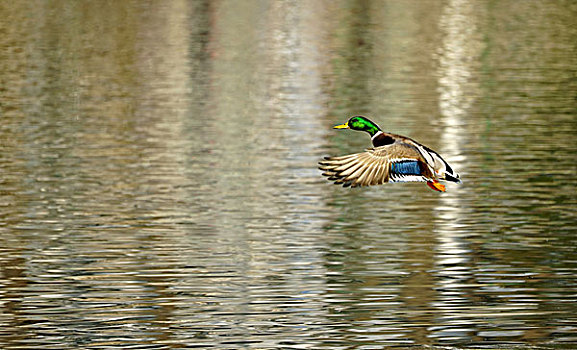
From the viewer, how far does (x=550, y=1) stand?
103 metres

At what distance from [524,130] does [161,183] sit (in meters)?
10.5

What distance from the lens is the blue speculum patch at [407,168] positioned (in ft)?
48.0

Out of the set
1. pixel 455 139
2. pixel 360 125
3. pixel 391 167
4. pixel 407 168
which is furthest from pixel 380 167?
pixel 455 139

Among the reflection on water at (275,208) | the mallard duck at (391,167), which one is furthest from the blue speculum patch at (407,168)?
the reflection on water at (275,208)

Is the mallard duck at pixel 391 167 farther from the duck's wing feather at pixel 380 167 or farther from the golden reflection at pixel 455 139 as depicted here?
the golden reflection at pixel 455 139

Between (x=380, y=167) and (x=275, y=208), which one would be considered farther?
(x=275, y=208)

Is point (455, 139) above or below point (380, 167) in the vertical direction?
below

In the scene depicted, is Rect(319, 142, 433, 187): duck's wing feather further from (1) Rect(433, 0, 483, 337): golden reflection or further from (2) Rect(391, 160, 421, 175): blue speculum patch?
(1) Rect(433, 0, 483, 337): golden reflection

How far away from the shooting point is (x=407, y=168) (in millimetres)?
14688

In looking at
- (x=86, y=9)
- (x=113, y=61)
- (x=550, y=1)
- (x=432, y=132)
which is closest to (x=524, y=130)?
(x=432, y=132)

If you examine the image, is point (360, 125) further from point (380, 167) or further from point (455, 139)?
point (455, 139)

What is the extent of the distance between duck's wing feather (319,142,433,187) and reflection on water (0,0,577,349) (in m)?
2.13

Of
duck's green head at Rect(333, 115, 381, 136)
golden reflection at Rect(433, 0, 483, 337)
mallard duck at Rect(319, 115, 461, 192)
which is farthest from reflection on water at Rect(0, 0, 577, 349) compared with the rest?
duck's green head at Rect(333, 115, 381, 136)

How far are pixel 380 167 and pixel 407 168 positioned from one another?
0.87ft
